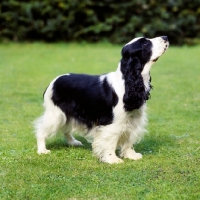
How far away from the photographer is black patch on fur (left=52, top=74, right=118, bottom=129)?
21.4ft

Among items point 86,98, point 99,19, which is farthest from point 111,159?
point 99,19

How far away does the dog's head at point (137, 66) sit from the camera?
621cm

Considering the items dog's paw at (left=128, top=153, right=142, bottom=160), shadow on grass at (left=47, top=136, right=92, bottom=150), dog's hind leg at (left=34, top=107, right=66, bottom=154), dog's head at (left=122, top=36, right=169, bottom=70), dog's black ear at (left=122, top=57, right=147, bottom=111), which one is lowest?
shadow on grass at (left=47, top=136, right=92, bottom=150)

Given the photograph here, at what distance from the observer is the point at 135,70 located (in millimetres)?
6234

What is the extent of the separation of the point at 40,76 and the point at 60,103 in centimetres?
682

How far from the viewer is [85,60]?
16.8 meters

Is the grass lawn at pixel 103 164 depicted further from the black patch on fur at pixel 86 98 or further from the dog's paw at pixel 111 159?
the black patch on fur at pixel 86 98

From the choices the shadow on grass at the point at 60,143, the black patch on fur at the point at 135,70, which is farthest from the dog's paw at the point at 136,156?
the shadow on grass at the point at 60,143

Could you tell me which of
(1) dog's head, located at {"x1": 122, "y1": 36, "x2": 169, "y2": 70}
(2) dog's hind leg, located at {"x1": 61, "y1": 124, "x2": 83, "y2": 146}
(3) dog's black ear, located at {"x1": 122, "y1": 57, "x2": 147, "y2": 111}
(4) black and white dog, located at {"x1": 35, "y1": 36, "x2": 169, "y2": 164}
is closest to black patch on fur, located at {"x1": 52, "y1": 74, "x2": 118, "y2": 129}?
(4) black and white dog, located at {"x1": 35, "y1": 36, "x2": 169, "y2": 164}

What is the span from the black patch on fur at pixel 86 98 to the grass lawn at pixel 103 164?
0.52 m

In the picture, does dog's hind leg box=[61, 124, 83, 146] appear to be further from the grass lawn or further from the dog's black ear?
the dog's black ear

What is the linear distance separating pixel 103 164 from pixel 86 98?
38.8 inches

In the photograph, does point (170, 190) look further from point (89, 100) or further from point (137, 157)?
point (89, 100)

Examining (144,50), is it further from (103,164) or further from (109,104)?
(103,164)
